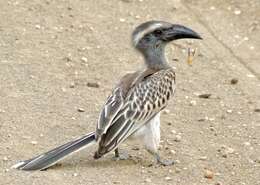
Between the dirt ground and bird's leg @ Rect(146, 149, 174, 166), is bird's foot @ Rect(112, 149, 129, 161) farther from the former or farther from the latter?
bird's leg @ Rect(146, 149, 174, 166)

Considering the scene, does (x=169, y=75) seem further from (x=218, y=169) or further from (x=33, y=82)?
(x=33, y=82)

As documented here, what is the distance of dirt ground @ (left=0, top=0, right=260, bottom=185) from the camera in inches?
310

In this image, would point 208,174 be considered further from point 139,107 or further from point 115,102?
point 115,102

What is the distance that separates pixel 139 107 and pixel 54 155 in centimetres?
87

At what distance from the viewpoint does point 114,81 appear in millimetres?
10008

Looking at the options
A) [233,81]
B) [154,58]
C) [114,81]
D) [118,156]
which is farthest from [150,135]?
[233,81]

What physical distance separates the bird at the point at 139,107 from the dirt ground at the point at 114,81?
158mm

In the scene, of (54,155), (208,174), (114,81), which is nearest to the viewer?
(54,155)

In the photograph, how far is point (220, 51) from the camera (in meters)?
11.3

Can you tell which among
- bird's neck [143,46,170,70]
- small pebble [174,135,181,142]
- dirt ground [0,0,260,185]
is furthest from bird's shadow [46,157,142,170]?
bird's neck [143,46,170,70]

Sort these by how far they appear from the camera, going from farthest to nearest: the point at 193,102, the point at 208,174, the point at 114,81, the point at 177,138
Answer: the point at 114,81
the point at 193,102
the point at 177,138
the point at 208,174

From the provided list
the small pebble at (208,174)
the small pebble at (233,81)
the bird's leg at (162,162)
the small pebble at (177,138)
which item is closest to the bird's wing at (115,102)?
the bird's leg at (162,162)

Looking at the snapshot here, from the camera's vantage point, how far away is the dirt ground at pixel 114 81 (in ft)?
25.8

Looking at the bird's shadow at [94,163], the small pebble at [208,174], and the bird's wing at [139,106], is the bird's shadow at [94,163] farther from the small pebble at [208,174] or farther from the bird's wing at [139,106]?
the small pebble at [208,174]
